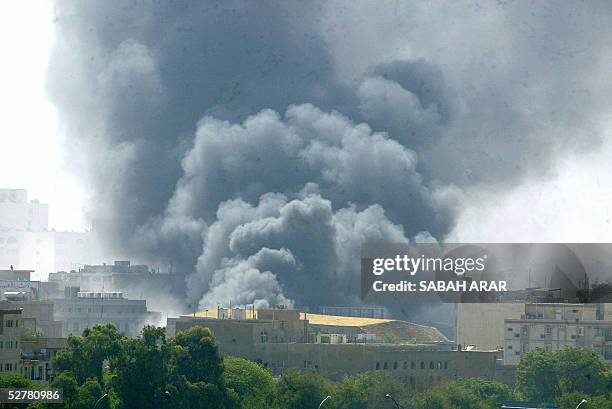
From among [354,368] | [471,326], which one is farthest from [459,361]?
[471,326]

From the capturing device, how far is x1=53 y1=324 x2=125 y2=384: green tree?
123250 millimetres

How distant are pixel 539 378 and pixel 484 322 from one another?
3305 centimetres

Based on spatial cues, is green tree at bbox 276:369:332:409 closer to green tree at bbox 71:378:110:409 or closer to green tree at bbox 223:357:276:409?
green tree at bbox 223:357:276:409

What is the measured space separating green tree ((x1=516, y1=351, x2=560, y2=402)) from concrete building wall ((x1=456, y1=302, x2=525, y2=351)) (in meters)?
25.1

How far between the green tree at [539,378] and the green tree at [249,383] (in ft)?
50.9

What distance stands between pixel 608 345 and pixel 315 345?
1953cm

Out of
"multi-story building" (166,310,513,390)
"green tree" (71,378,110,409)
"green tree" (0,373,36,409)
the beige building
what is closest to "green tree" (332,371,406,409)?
"multi-story building" (166,310,513,390)

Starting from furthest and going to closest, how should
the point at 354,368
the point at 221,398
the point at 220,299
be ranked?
the point at 220,299 < the point at 354,368 < the point at 221,398

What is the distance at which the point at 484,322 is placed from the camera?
176000 mm

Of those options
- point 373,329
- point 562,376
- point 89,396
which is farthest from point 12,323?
point 373,329

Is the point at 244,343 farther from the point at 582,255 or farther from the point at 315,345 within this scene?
the point at 582,255

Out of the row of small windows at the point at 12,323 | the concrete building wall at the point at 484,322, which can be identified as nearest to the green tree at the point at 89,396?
the row of small windows at the point at 12,323

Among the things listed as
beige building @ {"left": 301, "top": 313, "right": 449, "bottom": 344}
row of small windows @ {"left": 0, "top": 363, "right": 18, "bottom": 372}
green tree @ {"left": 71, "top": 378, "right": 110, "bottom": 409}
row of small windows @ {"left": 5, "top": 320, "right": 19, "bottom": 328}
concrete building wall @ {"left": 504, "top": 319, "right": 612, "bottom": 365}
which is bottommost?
green tree @ {"left": 71, "top": 378, "right": 110, "bottom": 409}

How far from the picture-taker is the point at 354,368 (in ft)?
511
